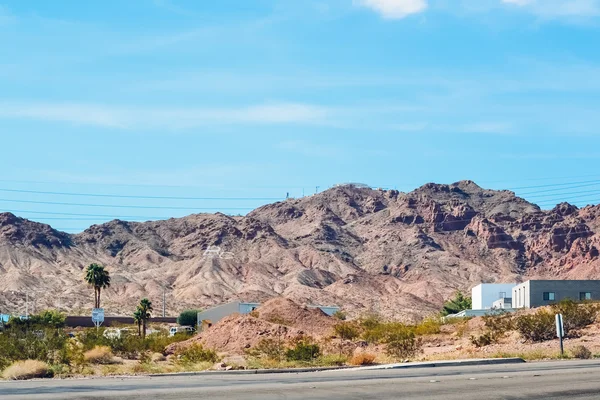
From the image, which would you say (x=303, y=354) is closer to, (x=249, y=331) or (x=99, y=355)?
(x=99, y=355)

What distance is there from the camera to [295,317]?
238ft

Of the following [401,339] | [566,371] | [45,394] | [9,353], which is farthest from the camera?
[401,339]

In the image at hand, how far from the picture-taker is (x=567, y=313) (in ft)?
174

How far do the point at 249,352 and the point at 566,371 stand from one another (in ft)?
69.0

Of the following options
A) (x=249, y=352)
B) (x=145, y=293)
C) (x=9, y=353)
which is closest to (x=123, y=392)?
(x=9, y=353)

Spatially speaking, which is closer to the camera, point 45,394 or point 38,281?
point 45,394

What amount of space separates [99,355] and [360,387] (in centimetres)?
2538

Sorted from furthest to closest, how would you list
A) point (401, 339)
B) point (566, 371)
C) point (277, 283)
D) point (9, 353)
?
point (277, 283) < point (401, 339) < point (9, 353) < point (566, 371)

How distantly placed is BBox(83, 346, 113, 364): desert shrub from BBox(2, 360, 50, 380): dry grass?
10879 mm

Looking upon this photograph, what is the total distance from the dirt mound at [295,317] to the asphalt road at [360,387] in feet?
128

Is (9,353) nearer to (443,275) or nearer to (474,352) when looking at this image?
(474,352)

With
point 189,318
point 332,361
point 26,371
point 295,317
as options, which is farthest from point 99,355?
point 189,318

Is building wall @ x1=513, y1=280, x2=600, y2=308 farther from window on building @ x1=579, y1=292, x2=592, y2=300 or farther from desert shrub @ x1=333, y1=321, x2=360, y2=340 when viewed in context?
desert shrub @ x1=333, y1=321, x2=360, y2=340

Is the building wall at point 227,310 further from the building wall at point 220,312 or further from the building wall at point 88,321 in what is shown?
the building wall at point 88,321
